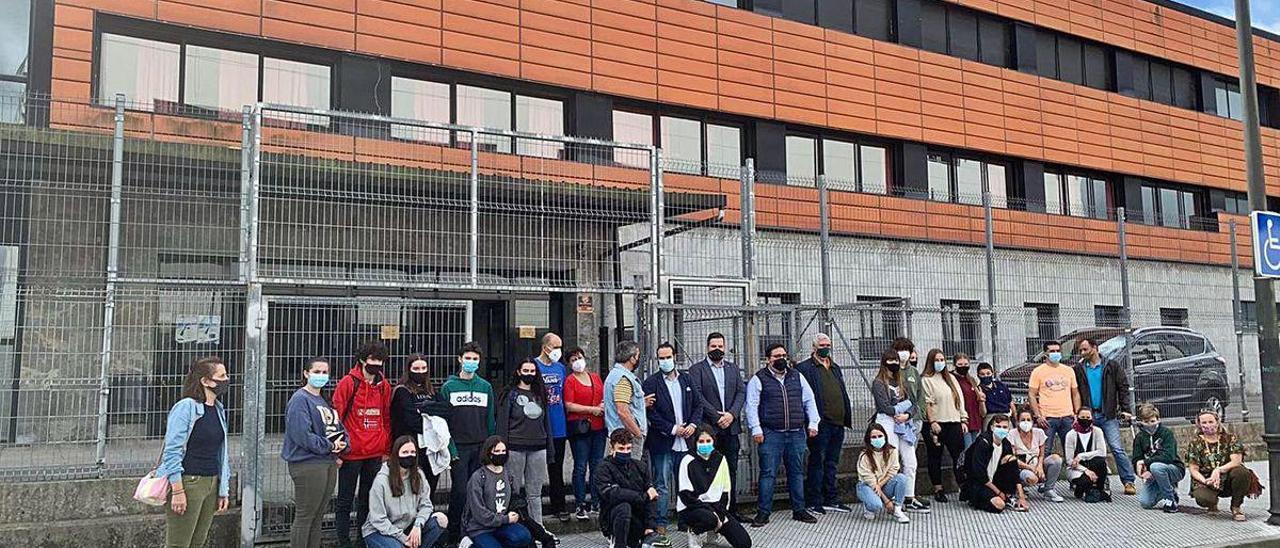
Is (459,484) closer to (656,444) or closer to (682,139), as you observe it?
(656,444)

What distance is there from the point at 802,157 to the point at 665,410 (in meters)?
12.3

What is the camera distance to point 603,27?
17344mm

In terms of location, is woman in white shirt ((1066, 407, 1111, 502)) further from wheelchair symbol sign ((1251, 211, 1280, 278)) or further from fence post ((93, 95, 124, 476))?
fence post ((93, 95, 124, 476))

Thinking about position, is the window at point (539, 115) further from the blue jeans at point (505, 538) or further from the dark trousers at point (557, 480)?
the blue jeans at point (505, 538)

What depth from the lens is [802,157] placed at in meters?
19.8

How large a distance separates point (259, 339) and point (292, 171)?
1.44 metres

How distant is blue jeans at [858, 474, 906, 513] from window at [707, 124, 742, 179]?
10.0 m

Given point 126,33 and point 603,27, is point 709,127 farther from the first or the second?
point 126,33

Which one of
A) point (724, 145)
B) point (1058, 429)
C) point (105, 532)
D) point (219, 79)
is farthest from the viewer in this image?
point (724, 145)

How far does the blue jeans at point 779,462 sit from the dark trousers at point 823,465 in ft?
0.94

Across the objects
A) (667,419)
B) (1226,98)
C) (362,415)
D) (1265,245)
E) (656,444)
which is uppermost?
(1226,98)

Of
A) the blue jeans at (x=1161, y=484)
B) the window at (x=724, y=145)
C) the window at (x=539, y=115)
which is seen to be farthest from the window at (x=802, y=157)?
the blue jeans at (x=1161, y=484)

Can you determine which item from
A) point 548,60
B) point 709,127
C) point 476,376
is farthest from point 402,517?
point 709,127

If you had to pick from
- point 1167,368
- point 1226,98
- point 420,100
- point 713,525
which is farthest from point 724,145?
point 1226,98
